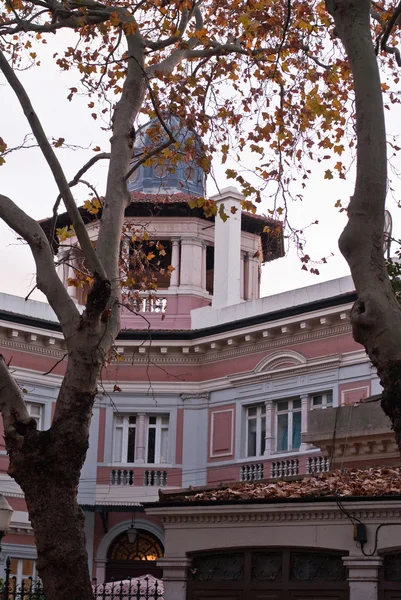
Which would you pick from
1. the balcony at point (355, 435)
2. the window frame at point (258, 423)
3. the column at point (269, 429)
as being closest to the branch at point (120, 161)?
the balcony at point (355, 435)

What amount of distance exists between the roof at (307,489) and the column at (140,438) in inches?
866

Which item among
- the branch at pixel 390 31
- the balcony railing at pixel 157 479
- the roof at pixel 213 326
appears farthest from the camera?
the balcony railing at pixel 157 479

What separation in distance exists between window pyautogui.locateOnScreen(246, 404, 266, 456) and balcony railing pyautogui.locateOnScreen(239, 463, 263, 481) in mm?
407

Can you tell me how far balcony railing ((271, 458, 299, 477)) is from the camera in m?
30.7

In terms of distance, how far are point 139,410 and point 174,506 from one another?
23.2 metres

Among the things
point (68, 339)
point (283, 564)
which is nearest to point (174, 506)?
point (283, 564)

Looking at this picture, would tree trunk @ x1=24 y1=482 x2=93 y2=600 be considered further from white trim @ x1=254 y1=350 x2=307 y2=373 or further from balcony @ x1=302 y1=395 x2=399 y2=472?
white trim @ x1=254 y1=350 x2=307 y2=373

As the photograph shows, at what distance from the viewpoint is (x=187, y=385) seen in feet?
113

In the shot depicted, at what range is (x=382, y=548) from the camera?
33.9ft

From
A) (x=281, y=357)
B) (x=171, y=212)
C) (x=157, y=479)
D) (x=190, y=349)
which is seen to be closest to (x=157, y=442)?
(x=157, y=479)

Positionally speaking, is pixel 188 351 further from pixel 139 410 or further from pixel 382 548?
pixel 382 548

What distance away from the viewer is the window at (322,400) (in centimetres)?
3066

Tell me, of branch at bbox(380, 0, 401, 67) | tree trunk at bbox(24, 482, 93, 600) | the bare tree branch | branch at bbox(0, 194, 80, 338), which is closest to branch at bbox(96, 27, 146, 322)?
branch at bbox(0, 194, 80, 338)

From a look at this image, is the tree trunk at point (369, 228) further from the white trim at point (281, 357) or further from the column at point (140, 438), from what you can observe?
the column at point (140, 438)
